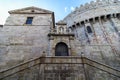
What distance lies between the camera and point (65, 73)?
8.82 metres

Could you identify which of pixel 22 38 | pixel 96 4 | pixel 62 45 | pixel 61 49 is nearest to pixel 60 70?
pixel 61 49

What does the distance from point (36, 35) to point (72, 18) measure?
12.5m

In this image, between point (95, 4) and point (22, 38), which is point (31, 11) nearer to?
point (22, 38)

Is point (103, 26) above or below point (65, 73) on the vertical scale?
above

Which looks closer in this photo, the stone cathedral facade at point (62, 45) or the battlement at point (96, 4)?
the stone cathedral facade at point (62, 45)

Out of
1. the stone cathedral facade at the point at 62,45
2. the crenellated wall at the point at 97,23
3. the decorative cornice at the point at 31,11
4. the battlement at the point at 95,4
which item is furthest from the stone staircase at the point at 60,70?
the battlement at the point at 95,4

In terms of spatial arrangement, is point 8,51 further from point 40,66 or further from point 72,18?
point 72,18

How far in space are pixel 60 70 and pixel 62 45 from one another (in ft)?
20.7

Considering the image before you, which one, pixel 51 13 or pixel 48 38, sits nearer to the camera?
pixel 48 38

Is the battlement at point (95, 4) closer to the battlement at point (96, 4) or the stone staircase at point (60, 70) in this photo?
the battlement at point (96, 4)

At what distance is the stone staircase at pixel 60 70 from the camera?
8570mm

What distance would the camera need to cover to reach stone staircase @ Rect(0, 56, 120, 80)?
857cm

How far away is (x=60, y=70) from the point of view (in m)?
9.01

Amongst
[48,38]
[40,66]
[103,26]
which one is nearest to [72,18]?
[103,26]
